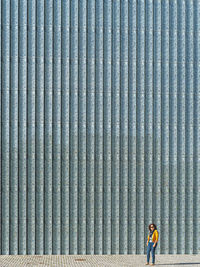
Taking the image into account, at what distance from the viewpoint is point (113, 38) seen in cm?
2147

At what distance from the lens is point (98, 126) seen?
2128cm

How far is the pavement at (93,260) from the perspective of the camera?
730 inches

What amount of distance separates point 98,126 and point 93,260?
6.81 m

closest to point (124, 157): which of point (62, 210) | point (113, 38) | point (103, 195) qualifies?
point (103, 195)

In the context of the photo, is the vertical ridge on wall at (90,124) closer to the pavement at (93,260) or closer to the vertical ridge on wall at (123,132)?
the pavement at (93,260)

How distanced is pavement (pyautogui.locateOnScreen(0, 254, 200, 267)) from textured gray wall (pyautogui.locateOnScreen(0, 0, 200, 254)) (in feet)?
2.08

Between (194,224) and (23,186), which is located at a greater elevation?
(23,186)

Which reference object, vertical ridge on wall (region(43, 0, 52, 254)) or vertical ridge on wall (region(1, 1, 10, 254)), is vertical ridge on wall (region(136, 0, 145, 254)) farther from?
vertical ridge on wall (region(1, 1, 10, 254))

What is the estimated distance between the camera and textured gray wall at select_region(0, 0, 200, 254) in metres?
20.9

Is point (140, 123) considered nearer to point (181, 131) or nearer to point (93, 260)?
point (181, 131)

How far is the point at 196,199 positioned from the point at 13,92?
1127 cm

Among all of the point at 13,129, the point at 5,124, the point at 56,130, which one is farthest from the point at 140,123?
the point at 5,124

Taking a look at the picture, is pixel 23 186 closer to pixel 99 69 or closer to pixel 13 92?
pixel 13 92

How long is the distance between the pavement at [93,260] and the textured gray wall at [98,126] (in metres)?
0.63
